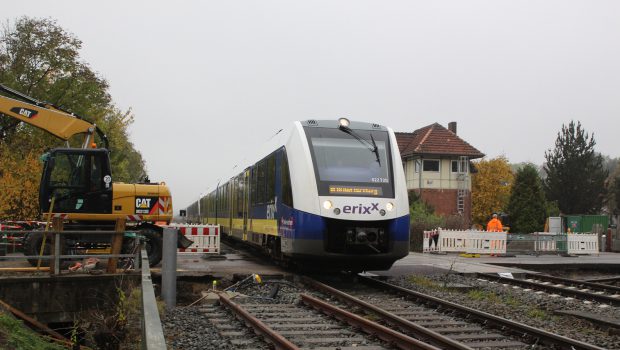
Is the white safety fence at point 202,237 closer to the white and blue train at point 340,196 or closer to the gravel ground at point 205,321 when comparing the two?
the white and blue train at point 340,196

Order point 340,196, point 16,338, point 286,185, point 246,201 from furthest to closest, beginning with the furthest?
point 246,201 < point 286,185 < point 340,196 < point 16,338

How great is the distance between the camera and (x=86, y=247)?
1416cm

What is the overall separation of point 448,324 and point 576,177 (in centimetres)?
5513

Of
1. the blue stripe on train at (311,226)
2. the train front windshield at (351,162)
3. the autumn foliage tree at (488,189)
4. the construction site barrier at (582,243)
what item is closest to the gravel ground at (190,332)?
the blue stripe on train at (311,226)

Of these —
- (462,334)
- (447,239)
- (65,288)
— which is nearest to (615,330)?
(462,334)

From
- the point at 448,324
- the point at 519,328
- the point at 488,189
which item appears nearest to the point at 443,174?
the point at 488,189

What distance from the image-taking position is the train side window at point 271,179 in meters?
13.5

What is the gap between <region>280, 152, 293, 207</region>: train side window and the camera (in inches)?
474

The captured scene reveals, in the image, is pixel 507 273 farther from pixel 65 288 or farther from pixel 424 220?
pixel 424 220

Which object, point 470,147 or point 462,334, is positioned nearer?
point 462,334

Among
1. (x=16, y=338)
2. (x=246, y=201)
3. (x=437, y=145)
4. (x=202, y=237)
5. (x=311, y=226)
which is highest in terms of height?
(x=437, y=145)

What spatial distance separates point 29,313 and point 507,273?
36.1 feet

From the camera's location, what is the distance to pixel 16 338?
28.3 ft

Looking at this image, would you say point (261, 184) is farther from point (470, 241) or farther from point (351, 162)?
point (470, 241)
